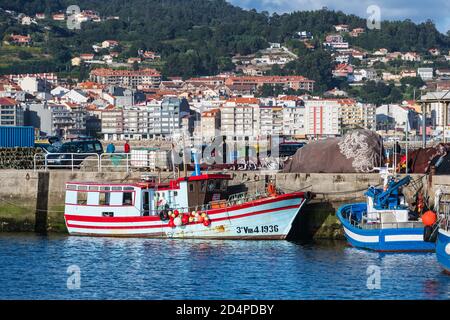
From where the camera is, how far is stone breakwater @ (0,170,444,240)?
36188mm

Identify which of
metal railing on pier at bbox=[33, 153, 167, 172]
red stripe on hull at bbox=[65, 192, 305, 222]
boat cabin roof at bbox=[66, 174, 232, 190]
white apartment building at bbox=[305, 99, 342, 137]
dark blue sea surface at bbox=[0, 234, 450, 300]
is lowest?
dark blue sea surface at bbox=[0, 234, 450, 300]

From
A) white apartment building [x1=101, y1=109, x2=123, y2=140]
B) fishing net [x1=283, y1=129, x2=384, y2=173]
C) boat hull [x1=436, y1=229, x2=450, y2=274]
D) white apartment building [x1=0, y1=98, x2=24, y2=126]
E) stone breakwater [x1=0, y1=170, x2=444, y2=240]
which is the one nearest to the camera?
boat hull [x1=436, y1=229, x2=450, y2=274]

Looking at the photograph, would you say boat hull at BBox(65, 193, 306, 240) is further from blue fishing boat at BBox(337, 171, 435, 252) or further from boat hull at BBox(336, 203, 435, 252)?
boat hull at BBox(336, 203, 435, 252)

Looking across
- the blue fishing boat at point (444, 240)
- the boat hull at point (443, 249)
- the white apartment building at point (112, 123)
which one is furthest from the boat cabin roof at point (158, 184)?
the white apartment building at point (112, 123)

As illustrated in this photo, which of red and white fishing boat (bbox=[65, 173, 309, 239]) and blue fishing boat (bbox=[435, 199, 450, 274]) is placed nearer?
A: blue fishing boat (bbox=[435, 199, 450, 274])

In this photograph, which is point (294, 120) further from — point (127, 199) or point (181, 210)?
point (181, 210)

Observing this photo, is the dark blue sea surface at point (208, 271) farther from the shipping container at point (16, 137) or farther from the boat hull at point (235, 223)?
the shipping container at point (16, 137)

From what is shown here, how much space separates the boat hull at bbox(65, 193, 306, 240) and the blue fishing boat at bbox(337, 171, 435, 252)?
1.57 m

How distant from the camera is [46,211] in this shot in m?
38.7

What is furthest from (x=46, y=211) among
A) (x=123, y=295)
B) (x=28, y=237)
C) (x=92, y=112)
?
(x=92, y=112)

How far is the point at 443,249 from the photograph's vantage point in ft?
99.8

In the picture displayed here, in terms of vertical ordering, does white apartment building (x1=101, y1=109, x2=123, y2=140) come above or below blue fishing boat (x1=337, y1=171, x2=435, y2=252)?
above

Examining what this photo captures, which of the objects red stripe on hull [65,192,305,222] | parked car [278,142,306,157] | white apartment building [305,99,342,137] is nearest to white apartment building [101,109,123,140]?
white apartment building [305,99,342,137]
